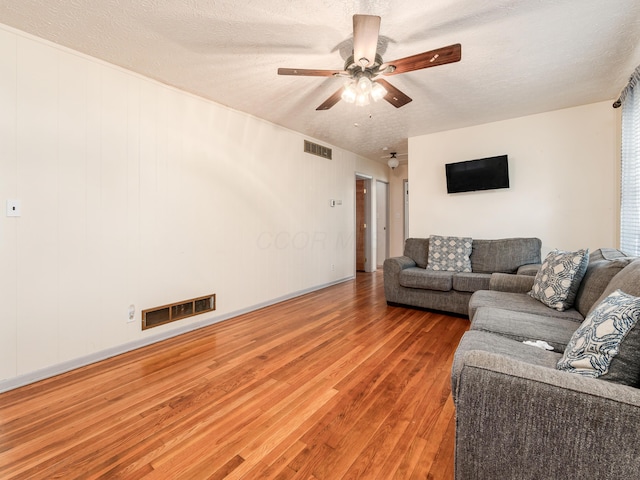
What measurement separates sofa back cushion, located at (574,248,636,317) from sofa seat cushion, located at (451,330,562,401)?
70cm

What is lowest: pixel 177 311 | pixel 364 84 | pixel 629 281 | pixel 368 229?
pixel 177 311

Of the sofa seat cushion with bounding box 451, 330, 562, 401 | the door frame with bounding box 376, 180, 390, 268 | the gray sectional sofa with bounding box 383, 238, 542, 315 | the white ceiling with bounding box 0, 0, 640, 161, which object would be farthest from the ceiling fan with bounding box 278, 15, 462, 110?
the door frame with bounding box 376, 180, 390, 268

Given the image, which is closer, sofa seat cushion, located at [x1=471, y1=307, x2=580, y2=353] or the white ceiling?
sofa seat cushion, located at [x1=471, y1=307, x2=580, y2=353]

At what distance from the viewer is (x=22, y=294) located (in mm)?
2027

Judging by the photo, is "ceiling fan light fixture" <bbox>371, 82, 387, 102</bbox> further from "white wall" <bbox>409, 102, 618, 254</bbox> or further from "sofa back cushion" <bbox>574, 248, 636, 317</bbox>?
"white wall" <bbox>409, 102, 618, 254</bbox>

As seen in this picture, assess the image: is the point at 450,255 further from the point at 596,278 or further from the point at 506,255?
the point at 596,278

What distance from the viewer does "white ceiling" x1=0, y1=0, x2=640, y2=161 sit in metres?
1.82

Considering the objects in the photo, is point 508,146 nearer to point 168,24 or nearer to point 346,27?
point 346,27

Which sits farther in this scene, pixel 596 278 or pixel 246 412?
pixel 596 278

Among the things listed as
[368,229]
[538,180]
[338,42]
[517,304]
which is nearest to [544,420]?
[517,304]

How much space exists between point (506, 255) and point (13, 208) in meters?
4.68

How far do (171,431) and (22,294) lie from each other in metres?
1.54

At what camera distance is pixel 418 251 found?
4.11 meters

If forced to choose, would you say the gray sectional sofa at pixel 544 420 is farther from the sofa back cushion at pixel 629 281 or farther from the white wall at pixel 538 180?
the white wall at pixel 538 180
